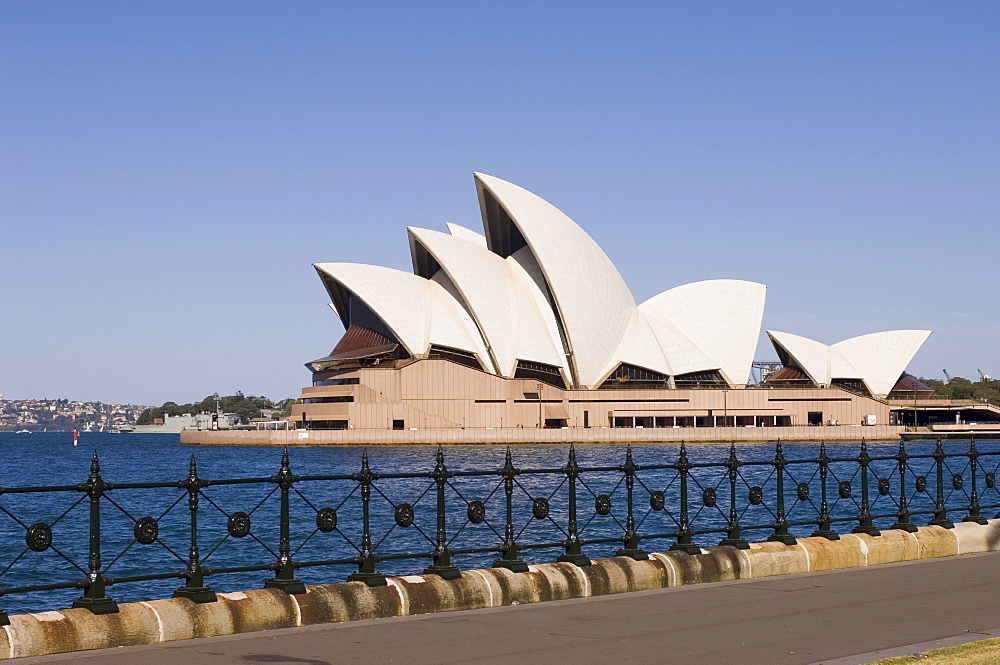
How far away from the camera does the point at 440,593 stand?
10.6 metres

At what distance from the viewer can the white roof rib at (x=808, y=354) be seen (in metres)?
121

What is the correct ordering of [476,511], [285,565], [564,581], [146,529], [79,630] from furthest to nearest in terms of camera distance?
[476,511] < [564,581] < [285,565] < [146,529] < [79,630]

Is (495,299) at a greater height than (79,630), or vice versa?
(495,299)

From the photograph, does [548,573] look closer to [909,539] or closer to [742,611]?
[742,611]

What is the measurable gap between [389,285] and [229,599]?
89.7 m

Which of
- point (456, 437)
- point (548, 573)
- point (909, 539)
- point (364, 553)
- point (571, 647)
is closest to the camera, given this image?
point (571, 647)

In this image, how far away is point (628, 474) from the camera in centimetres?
1266

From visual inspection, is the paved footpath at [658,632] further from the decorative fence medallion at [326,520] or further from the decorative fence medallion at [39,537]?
the decorative fence medallion at [326,520]

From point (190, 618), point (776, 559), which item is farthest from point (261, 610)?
point (776, 559)

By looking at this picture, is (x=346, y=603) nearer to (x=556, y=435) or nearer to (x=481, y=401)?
(x=556, y=435)

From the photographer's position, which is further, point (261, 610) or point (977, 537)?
point (977, 537)

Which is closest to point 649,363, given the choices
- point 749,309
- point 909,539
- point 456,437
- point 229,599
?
point 749,309

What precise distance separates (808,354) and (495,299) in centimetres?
4025

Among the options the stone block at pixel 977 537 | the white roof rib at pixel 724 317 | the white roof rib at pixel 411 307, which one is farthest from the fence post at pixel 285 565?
the white roof rib at pixel 724 317
